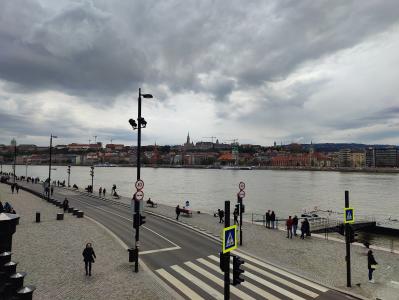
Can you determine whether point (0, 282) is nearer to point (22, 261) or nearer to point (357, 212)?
point (22, 261)

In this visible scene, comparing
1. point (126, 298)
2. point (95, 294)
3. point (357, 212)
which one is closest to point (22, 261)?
point (95, 294)

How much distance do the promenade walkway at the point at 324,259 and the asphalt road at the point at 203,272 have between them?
104 cm

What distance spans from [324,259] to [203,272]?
7133 millimetres

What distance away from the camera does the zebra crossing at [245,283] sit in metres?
12.5

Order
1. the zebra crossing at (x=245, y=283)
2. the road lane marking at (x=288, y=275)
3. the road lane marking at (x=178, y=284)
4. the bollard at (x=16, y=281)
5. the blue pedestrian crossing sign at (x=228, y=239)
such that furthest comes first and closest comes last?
the road lane marking at (x=288, y=275) < the zebra crossing at (x=245, y=283) < the road lane marking at (x=178, y=284) < the blue pedestrian crossing sign at (x=228, y=239) < the bollard at (x=16, y=281)

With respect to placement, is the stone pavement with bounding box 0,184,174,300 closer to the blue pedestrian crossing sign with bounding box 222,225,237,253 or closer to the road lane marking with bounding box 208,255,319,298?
the blue pedestrian crossing sign with bounding box 222,225,237,253

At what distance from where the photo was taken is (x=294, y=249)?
64.6 feet

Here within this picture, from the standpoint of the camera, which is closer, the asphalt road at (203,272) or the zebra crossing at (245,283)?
the zebra crossing at (245,283)

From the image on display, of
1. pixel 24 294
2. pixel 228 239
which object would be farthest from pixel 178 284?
pixel 24 294

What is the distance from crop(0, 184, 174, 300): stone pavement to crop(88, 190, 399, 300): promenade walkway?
708 cm

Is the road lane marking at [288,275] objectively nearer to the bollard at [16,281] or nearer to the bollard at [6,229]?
the bollard at [16,281]

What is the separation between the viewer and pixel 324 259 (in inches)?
693

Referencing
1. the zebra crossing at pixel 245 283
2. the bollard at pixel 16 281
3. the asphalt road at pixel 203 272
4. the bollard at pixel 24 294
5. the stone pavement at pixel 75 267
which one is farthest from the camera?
the asphalt road at pixel 203 272

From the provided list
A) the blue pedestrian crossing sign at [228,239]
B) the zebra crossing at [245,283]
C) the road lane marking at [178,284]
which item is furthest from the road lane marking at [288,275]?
the blue pedestrian crossing sign at [228,239]
